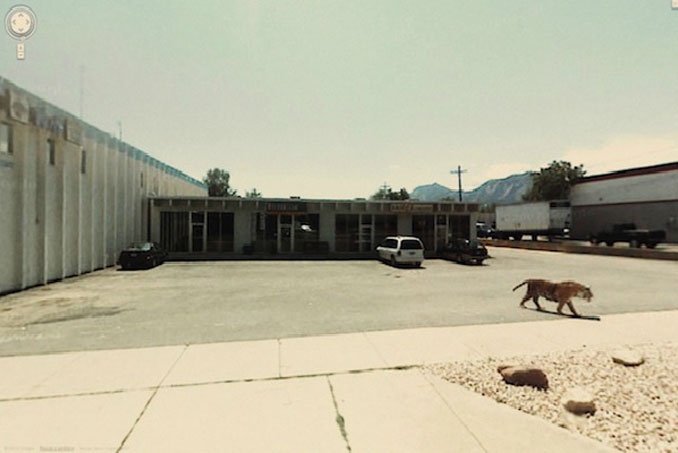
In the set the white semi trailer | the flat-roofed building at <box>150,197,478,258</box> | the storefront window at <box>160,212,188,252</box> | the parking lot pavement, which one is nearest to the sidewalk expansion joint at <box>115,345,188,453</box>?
the parking lot pavement

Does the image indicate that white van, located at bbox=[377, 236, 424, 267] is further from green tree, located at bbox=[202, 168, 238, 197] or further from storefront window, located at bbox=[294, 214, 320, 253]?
green tree, located at bbox=[202, 168, 238, 197]

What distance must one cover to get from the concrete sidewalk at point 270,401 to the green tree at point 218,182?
7736 cm

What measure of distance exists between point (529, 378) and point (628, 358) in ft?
7.31

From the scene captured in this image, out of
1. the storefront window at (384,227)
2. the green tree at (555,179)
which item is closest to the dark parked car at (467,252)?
the storefront window at (384,227)

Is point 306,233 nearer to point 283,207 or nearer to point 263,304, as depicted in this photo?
point 283,207

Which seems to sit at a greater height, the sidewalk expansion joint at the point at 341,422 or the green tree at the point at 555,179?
the green tree at the point at 555,179

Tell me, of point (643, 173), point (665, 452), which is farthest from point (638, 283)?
point (643, 173)

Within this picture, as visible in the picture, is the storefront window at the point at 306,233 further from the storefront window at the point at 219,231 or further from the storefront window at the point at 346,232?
the storefront window at the point at 219,231

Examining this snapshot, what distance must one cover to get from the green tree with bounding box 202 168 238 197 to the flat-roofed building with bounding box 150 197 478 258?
55505mm

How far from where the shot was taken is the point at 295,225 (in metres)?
27.6

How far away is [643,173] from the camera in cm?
3841

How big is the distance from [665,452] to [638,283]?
47.6 ft

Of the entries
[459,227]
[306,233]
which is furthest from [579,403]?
[459,227]

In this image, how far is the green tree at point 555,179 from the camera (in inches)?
2778
